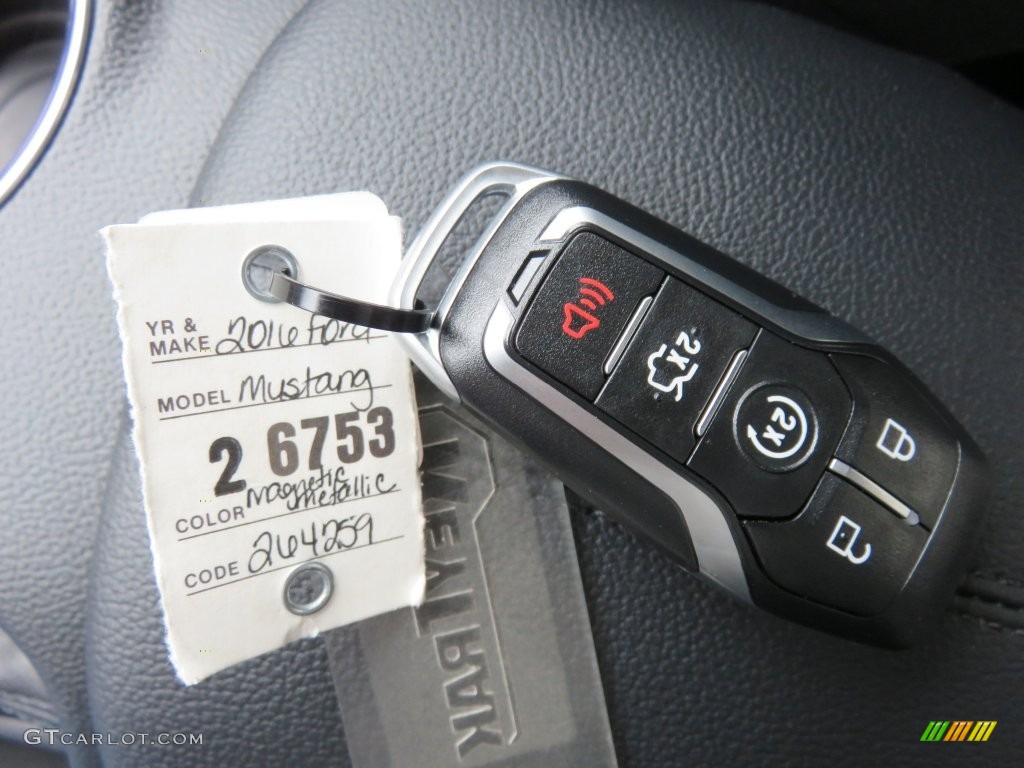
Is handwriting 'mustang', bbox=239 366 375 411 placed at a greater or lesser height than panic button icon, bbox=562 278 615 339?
lesser

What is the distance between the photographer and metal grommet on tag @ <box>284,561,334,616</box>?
1.57 ft

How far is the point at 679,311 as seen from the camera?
46 cm

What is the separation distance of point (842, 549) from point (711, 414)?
0.11 m

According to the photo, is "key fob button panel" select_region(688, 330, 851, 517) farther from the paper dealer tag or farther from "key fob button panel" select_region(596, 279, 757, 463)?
the paper dealer tag

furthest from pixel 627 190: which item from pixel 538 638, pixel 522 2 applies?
pixel 538 638

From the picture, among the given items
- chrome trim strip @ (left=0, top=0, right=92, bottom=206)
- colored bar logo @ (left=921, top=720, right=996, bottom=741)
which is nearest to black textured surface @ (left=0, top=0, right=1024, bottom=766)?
colored bar logo @ (left=921, top=720, right=996, bottom=741)

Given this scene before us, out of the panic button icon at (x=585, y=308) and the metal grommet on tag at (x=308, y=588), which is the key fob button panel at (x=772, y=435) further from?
the metal grommet on tag at (x=308, y=588)

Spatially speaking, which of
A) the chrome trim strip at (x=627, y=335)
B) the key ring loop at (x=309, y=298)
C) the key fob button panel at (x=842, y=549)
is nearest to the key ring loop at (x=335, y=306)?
the key ring loop at (x=309, y=298)

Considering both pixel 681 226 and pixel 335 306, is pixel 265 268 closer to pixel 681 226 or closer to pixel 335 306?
pixel 335 306

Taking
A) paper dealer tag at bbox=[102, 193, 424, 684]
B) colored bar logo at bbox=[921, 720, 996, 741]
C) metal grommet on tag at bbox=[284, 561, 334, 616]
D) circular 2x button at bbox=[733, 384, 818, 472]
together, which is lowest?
metal grommet on tag at bbox=[284, 561, 334, 616]

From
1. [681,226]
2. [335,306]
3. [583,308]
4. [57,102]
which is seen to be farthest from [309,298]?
[57,102]

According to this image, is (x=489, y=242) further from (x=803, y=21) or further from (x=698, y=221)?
(x=803, y=21)

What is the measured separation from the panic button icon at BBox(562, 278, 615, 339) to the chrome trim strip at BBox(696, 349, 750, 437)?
3.2 inches

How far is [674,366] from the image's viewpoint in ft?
1.50
